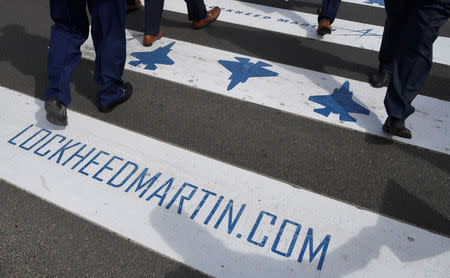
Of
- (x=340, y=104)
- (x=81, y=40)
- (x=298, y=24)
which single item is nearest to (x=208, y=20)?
(x=298, y=24)

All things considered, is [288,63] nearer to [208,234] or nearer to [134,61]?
[134,61]

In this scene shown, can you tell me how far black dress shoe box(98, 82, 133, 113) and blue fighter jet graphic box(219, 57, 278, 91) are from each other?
2.89 ft

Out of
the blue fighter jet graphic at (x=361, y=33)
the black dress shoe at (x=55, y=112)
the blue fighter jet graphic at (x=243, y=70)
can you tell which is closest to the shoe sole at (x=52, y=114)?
the black dress shoe at (x=55, y=112)

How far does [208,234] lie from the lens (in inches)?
80.0

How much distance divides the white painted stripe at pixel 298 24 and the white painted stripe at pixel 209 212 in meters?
2.63

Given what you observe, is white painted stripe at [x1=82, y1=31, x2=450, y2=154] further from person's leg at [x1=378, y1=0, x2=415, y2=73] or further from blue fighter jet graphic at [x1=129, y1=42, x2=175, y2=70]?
person's leg at [x1=378, y1=0, x2=415, y2=73]

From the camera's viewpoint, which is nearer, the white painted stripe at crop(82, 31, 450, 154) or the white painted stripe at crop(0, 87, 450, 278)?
the white painted stripe at crop(0, 87, 450, 278)

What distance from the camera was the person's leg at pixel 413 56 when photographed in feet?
8.05

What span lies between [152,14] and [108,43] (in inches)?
54.7

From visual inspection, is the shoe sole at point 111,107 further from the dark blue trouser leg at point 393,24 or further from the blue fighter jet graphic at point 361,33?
the blue fighter jet graphic at point 361,33

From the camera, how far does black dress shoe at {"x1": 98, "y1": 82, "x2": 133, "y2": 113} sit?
118 inches

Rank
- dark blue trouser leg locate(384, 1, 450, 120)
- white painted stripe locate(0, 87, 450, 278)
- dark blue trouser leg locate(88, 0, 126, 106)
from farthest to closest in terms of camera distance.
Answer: dark blue trouser leg locate(88, 0, 126, 106)
dark blue trouser leg locate(384, 1, 450, 120)
white painted stripe locate(0, 87, 450, 278)

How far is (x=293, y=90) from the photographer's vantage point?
3369mm

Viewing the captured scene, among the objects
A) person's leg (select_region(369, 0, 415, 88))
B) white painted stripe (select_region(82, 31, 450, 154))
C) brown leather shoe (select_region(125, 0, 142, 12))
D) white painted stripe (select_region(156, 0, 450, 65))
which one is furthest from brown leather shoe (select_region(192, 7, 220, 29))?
person's leg (select_region(369, 0, 415, 88))
